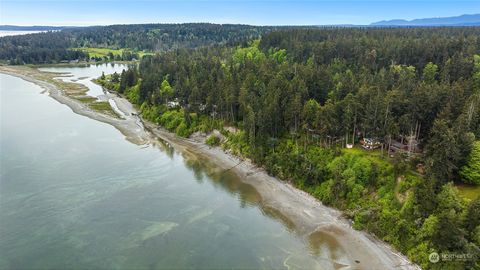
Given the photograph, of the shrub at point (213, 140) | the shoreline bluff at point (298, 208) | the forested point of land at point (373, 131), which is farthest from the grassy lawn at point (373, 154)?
the shrub at point (213, 140)

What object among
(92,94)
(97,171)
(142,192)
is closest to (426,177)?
(142,192)

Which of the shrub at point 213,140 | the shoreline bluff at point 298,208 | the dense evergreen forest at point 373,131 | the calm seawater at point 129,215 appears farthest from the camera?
the shrub at point 213,140

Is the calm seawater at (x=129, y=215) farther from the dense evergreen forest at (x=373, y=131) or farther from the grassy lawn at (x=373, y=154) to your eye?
the grassy lawn at (x=373, y=154)

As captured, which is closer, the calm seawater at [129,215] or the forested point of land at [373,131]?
the calm seawater at [129,215]

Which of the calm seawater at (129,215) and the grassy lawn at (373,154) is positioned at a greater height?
the grassy lawn at (373,154)

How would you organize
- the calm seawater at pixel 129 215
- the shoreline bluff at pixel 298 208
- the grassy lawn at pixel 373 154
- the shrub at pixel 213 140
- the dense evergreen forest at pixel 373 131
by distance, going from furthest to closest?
the shrub at pixel 213 140
the grassy lawn at pixel 373 154
the dense evergreen forest at pixel 373 131
the calm seawater at pixel 129 215
the shoreline bluff at pixel 298 208

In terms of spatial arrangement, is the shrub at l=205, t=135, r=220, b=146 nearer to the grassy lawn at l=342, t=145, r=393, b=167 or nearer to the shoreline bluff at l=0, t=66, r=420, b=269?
the shoreline bluff at l=0, t=66, r=420, b=269

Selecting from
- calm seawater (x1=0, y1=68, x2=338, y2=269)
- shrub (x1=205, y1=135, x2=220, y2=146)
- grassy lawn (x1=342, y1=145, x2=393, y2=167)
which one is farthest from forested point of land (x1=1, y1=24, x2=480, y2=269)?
calm seawater (x1=0, y1=68, x2=338, y2=269)
